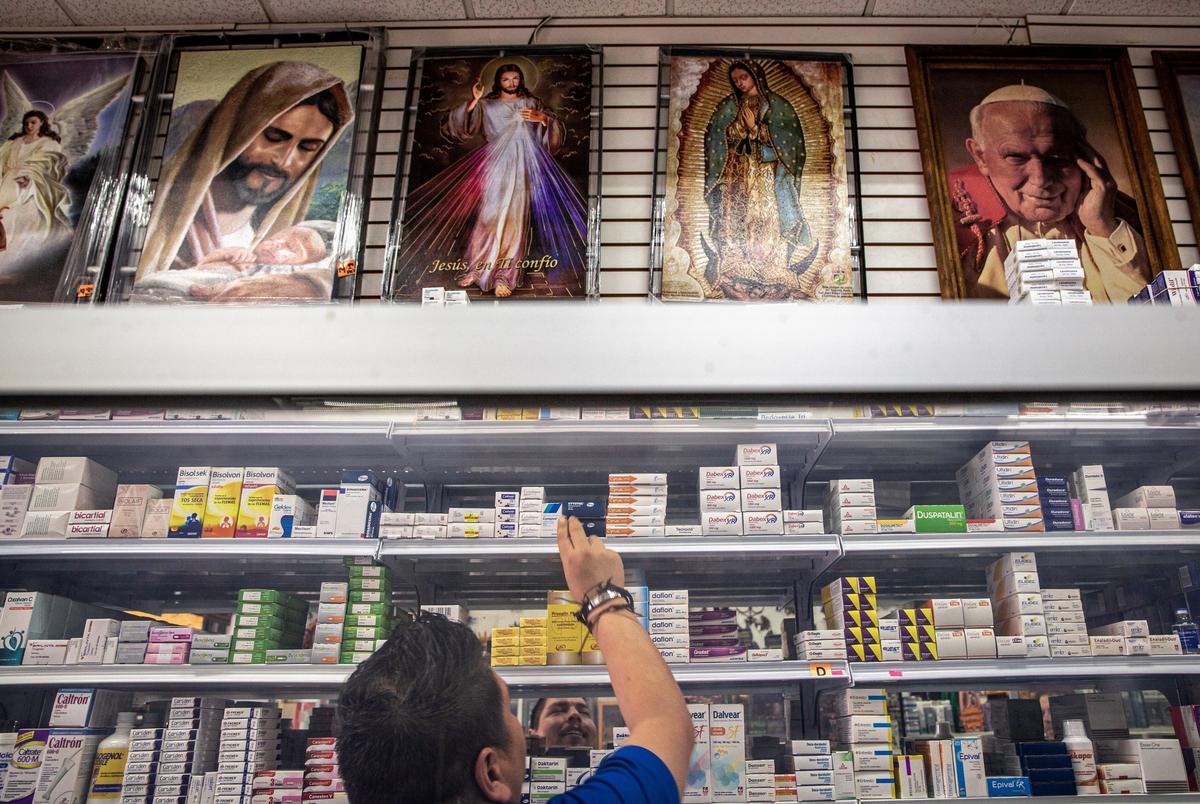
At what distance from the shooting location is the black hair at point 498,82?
4.17 m

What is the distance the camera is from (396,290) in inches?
150

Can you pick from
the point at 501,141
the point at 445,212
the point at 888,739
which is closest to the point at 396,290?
the point at 445,212

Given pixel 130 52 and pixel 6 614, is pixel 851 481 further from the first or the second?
pixel 130 52

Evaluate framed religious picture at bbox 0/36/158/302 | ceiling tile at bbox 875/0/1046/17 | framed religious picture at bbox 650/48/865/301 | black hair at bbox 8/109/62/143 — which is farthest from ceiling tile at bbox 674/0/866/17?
black hair at bbox 8/109/62/143

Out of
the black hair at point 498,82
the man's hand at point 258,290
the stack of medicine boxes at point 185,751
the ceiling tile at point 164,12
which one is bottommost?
the stack of medicine boxes at point 185,751

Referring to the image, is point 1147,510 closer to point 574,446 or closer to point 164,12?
point 574,446

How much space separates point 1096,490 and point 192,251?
3.77 metres

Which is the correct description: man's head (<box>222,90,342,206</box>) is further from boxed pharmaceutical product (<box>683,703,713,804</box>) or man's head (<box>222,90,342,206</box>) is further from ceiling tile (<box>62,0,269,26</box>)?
boxed pharmaceutical product (<box>683,703,713,804</box>)

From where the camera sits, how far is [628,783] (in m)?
0.75

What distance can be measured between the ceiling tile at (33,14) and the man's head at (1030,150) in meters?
4.48

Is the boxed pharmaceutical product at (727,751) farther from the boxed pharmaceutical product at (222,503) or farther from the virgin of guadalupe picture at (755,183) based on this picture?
the virgin of guadalupe picture at (755,183)

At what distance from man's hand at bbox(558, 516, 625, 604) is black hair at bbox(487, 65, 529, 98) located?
368 centimetres

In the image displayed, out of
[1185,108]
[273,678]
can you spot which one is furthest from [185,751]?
[1185,108]

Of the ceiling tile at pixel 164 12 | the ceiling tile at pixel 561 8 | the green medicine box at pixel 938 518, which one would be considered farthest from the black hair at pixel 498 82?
the green medicine box at pixel 938 518
